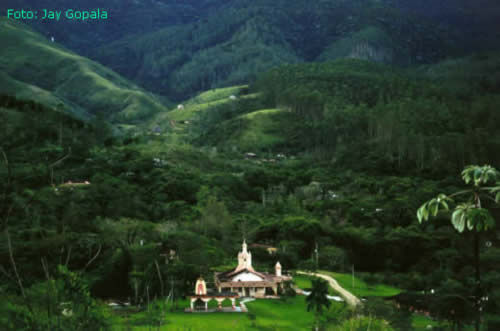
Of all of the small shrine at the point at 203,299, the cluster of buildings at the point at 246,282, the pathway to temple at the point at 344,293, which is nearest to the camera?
the small shrine at the point at 203,299

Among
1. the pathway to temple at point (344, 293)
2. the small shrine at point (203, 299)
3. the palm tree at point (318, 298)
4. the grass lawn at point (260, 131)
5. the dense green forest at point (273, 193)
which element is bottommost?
the pathway to temple at point (344, 293)

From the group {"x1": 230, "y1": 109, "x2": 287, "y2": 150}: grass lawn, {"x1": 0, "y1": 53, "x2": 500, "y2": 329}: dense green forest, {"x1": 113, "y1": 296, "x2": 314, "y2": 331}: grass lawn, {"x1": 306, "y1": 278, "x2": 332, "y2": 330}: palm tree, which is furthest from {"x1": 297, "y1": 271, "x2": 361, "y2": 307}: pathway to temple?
{"x1": 230, "y1": 109, "x2": 287, "y2": 150}: grass lawn

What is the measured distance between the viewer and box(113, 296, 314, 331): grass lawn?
3541cm

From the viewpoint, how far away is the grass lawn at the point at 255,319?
35406 millimetres

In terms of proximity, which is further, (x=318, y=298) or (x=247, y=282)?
(x=247, y=282)

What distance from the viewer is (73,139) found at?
341 feet

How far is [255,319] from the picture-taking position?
3966 cm

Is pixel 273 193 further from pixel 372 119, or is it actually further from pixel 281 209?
pixel 372 119

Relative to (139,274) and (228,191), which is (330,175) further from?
(139,274)

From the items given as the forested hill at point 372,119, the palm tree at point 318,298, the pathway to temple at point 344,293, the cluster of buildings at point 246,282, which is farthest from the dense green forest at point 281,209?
the cluster of buildings at point 246,282

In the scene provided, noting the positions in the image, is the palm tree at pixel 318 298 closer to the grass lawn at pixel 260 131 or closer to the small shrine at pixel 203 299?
the small shrine at pixel 203 299

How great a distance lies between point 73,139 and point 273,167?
38519mm

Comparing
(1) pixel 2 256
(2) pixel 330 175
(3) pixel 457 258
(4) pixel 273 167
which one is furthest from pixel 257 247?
(4) pixel 273 167

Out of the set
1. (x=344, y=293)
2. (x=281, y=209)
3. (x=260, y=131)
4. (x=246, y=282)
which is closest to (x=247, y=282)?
(x=246, y=282)
